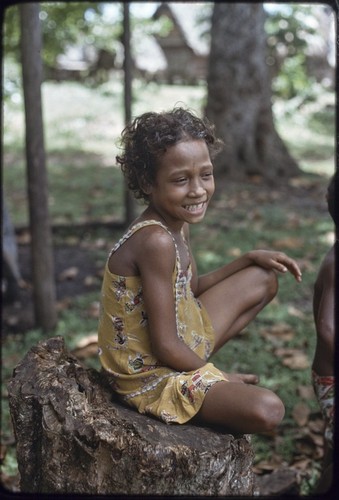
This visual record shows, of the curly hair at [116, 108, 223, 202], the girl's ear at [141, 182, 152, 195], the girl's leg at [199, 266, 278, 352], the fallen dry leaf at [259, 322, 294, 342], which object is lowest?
the fallen dry leaf at [259, 322, 294, 342]

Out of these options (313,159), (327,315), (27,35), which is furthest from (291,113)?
(327,315)

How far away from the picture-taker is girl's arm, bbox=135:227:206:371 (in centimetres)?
229

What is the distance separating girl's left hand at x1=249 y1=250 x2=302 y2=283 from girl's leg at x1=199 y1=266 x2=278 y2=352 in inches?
2.0

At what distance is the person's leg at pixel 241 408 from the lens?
2084mm

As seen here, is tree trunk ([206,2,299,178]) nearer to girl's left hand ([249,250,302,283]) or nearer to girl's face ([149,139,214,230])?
girl's left hand ([249,250,302,283])

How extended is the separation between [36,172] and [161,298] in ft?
7.35

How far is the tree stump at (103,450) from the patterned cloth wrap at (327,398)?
16.3 inches

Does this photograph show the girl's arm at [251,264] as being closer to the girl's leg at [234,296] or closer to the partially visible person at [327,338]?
the girl's leg at [234,296]

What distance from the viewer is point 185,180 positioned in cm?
231

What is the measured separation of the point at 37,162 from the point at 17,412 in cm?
243

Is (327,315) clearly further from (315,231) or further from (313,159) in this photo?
(313,159)

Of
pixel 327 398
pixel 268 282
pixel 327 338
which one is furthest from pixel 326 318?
pixel 268 282

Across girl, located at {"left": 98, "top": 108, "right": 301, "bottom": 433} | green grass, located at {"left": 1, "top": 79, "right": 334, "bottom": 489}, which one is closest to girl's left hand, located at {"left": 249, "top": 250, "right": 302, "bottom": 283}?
girl, located at {"left": 98, "top": 108, "right": 301, "bottom": 433}

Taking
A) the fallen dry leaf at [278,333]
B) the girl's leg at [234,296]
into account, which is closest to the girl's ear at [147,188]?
the girl's leg at [234,296]
